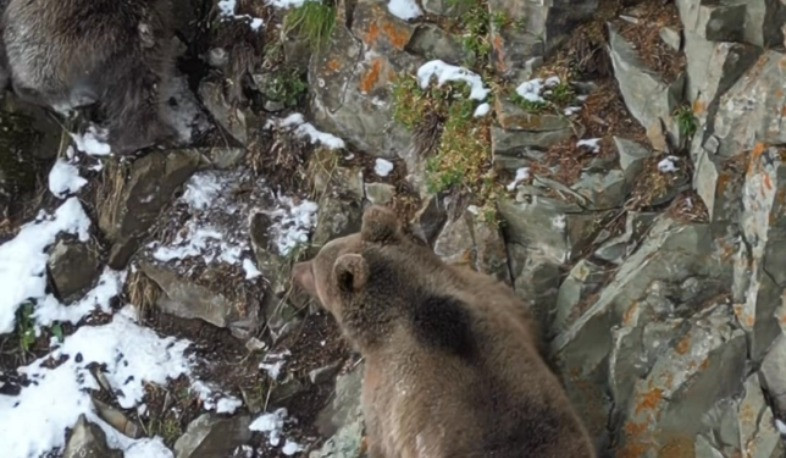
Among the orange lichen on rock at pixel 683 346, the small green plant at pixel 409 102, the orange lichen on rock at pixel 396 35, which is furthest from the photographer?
the orange lichen on rock at pixel 396 35

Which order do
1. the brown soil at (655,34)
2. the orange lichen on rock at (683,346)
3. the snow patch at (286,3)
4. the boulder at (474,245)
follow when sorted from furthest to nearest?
the snow patch at (286,3), the boulder at (474,245), the brown soil at (655,34), the orange lichen on rock at (683,346)

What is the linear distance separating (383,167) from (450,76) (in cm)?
88

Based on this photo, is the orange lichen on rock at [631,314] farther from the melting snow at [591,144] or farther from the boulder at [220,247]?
the boulder at [220,247]

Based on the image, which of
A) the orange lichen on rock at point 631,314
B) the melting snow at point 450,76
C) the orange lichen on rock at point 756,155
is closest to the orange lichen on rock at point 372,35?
the melting snow at point 450,76

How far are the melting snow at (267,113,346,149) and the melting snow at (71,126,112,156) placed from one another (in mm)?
1403

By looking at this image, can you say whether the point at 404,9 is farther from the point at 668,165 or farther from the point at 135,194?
the point at 135,194

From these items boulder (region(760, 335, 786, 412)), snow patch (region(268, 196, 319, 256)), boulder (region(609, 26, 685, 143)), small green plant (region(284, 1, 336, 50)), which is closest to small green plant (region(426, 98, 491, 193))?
boulder (region(609, 26, 685, 143))

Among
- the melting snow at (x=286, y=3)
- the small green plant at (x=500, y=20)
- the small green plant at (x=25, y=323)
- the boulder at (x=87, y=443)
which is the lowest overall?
the boulder at (x=87, y=443)

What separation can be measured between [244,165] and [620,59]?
328cm

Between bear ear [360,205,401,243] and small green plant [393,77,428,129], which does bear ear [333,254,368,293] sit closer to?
bear ear [360,205,401,243]

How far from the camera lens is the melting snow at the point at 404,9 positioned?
25.0ft

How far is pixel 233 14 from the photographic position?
8586mm

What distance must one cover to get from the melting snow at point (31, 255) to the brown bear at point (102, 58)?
719 mm

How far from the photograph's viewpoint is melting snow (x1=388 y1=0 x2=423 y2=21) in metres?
7.63
